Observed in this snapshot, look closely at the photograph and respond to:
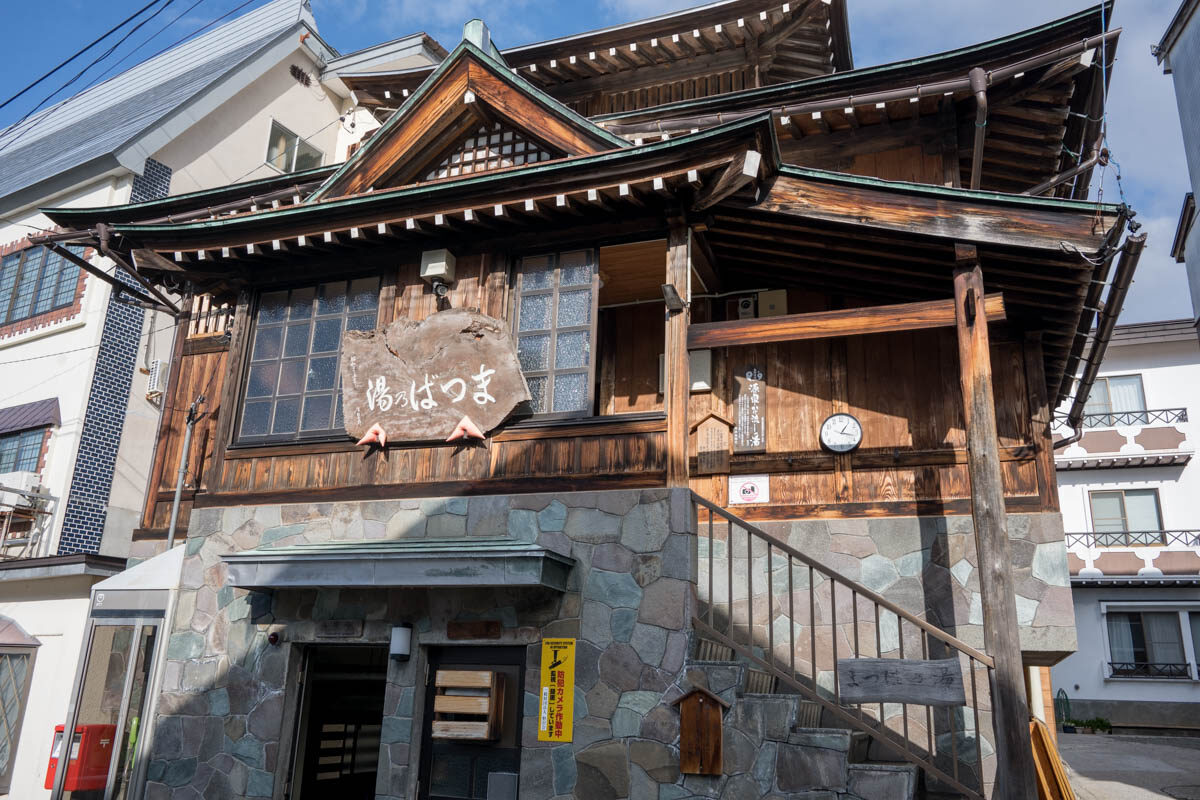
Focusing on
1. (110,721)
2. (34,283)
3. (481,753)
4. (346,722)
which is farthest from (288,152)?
(481,753)

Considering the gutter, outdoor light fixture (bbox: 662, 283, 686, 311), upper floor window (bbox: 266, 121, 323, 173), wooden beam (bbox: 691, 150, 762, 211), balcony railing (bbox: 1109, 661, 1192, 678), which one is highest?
upper floor window (bbox: 266, 121, 323, 173)

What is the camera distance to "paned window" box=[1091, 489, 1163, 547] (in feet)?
91.7

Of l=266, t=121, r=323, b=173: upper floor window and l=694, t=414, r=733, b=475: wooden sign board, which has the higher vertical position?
l=266, t=121, r=323, b=173: upper floor window

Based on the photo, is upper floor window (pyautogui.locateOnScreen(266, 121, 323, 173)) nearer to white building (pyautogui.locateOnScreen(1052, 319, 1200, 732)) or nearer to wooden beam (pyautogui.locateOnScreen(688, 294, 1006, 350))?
wooden beam (pyautogui.locateOnScreen(688, 294, 1006, 350))

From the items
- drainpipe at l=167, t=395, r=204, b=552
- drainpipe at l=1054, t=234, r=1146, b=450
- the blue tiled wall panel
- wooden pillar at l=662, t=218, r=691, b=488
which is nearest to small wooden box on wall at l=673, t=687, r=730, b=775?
wooden pillar at l=662, t=218, r=691, b=488

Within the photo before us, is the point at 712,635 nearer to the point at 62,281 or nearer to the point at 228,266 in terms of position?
the point at 228,266

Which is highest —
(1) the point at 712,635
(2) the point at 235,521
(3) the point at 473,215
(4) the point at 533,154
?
(4) the point at 533,154

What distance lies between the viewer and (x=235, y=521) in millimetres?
9922

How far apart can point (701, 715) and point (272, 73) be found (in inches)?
769

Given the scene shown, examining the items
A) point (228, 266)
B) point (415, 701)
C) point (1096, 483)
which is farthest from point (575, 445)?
point (1096, 483)

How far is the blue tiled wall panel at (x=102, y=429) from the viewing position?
16.0m

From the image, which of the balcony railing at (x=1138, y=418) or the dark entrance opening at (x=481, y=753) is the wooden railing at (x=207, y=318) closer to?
the dark entrance opening at (x=481, y=753)

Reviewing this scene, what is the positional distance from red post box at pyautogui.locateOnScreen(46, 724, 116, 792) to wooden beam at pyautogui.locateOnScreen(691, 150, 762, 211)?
9.01 metres

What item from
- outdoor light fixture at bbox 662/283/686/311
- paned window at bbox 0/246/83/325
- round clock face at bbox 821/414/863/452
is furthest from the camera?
paned window at bbox 0/246/83/325
